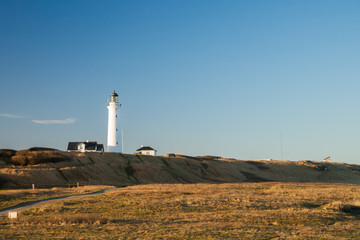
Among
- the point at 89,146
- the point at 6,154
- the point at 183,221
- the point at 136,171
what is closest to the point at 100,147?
the point at 89,146

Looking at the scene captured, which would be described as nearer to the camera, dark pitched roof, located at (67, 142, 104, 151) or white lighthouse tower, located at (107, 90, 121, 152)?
white lighthouse tower, located at (107, 90, 121, 152)

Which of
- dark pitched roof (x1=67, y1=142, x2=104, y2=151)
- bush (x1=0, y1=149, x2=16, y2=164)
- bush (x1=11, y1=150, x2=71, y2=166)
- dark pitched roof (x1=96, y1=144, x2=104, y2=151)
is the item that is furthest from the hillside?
dark pitched roof (x1=67, y1=142, x2=104, y2=151)

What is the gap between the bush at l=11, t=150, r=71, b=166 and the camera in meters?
70.3

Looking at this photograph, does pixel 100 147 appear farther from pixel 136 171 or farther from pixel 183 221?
pixel 183 221

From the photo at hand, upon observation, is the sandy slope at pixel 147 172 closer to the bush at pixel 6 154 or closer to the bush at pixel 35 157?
the bush at pixel 35 157

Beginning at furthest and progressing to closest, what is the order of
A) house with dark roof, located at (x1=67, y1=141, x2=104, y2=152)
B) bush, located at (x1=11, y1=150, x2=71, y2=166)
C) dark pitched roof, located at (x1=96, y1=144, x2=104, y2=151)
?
1. dark pitched roof, located at (x1=96, y1=144, x2=104, y2=151)
2. house with dark roof, located at (x1=67, y1=141, x2=104, y2=152)
3. bush, located at (x1=11, y1=150, x2=71, y2=166)

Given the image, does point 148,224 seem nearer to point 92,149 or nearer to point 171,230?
point 171,230

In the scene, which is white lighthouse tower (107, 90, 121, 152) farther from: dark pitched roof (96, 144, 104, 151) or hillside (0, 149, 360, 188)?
dark pitched roof (96, 144, 104, 151)

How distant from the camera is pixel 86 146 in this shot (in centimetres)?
10838

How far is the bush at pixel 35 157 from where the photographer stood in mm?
70312

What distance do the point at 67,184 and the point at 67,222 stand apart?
3740 centimetres

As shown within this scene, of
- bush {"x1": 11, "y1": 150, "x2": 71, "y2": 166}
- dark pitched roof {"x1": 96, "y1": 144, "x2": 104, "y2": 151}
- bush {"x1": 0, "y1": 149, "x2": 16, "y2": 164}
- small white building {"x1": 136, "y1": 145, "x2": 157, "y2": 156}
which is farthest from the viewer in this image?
small white building {"x1": 136, "y1": 145, "x2": 157, "y2": 156}

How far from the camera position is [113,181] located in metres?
70.8

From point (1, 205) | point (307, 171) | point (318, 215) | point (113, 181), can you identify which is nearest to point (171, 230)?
point (318, 215)
